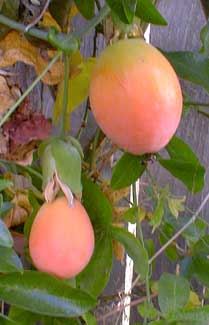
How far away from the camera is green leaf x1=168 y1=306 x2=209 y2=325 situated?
70 cm

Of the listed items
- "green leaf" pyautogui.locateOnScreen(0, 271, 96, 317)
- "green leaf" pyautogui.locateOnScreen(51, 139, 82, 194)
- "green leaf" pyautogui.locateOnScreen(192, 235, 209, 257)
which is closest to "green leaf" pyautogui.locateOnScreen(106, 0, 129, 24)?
"green leaf" pyautogui.locateOnScreen(51, 139, 82, 194)

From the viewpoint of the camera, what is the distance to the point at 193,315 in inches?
27.5

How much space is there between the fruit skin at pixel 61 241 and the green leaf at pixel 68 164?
0.03 m

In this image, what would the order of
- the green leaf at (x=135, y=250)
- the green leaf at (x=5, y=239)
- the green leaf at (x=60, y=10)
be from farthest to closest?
the green leaf at (x=60, y=10)
the green leaf at (x=135, y=250)
the green leaf at (x=5, y=239)

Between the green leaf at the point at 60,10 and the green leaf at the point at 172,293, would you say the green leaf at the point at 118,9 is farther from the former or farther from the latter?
the green leaf at the point at 172,293

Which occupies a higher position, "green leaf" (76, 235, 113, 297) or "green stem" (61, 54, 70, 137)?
"green stem" (61, 54, 70, 137)

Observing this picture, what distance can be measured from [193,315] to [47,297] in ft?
0.53

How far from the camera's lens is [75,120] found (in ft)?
3.13

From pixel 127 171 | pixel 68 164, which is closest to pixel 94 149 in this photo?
pixel 127 171

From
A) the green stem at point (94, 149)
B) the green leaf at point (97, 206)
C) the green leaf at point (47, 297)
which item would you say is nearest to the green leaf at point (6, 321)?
the green leaf at point (47, 297)

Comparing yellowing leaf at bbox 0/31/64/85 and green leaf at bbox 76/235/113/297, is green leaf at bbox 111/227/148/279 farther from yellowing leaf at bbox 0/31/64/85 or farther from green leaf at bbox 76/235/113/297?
yellowing leaf at bbox 0/31/64/85

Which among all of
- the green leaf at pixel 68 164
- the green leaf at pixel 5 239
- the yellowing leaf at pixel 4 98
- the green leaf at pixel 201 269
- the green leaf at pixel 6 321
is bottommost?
the green leaf at pixel 201 269

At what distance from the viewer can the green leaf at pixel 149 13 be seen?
2.06 feet

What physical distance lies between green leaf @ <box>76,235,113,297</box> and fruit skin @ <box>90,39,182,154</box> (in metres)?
0.17
